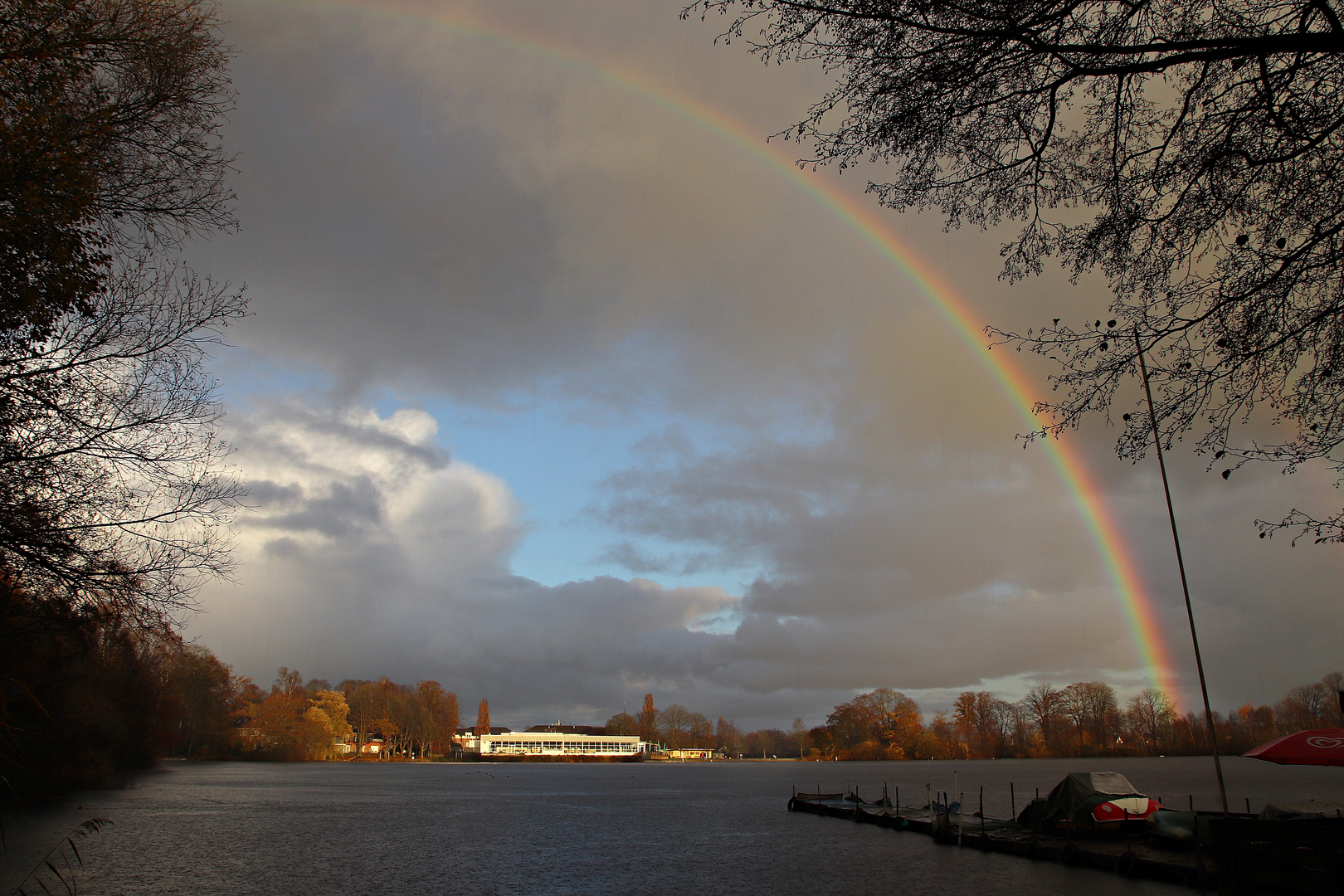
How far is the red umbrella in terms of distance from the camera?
15.4m

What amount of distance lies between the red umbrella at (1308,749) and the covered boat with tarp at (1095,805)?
10979mm

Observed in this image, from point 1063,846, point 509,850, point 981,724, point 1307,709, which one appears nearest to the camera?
point 1063,846

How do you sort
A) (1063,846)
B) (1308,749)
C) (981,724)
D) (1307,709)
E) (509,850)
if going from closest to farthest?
(1308,749)
(1063,846)
(509,850)
(1307,709)
(981,724)

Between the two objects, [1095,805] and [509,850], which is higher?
[1095,805]

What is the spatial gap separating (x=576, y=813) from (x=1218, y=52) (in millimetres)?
59544

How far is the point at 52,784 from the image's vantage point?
149 ft

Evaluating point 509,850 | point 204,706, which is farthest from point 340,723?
point 509,850

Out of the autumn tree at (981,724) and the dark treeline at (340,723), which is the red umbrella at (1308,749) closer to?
the dark treeline at (340,723)

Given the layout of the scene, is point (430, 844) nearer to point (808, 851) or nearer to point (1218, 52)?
point (808, 851)

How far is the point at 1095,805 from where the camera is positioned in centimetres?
2783

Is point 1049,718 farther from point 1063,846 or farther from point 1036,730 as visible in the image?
point 1063,846

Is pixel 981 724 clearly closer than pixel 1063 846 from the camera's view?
No

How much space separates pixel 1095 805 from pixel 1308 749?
1369 cm

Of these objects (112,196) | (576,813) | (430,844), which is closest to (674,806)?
(576,813)
